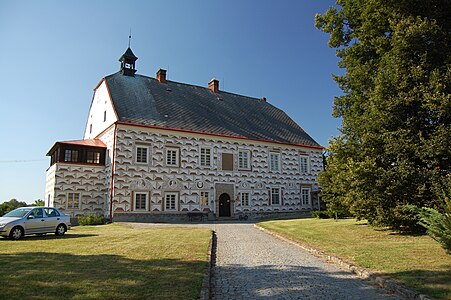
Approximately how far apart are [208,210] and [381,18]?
20235mm

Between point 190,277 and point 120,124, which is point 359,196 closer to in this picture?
point 190,277

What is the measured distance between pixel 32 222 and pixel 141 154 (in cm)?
1295

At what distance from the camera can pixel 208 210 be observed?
98.5 feet

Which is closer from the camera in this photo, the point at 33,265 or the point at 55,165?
the point at 33,265

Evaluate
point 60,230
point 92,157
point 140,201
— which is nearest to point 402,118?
point 60,230

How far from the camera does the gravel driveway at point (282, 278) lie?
6336 millimetres

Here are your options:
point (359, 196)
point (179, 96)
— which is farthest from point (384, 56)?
point (179, 96)

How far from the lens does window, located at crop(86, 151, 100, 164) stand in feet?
92.1

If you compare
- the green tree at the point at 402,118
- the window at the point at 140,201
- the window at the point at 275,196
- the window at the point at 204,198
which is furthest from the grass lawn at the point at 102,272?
the window at the point at 275,196

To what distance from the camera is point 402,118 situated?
1379 centimetres

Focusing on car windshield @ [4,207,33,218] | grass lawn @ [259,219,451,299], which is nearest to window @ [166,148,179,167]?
car windshield @ [4,207,33,218]

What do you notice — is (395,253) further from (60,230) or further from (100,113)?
(100,113)

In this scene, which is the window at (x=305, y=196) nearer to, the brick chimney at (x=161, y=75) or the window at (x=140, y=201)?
the window at (x=140, y=201)

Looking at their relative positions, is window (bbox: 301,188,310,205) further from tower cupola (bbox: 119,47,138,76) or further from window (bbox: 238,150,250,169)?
tower cupola (bbox: 119,47,138,76)
